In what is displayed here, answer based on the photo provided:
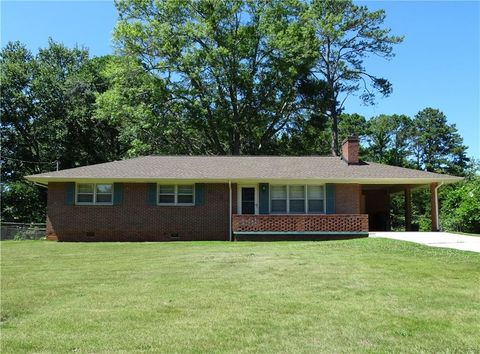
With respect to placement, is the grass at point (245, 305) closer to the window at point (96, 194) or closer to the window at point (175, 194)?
the window at point (175, 194)

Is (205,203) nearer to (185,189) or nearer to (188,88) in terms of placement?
(185,189)

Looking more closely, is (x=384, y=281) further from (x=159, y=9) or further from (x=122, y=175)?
(x=159, y=9)

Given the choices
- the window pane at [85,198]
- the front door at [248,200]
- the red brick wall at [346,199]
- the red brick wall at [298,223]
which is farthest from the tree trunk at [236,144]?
the window pane at [85,198]

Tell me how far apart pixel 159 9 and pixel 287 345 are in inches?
1408

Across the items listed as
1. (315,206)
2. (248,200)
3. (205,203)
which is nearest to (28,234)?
(205,203)

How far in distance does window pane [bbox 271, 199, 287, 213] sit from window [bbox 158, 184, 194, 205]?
12.2 feet

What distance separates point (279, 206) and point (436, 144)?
4637cm

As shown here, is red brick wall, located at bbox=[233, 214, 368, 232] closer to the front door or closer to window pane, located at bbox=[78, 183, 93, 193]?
the front door

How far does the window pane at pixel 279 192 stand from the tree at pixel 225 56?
14.5 meters

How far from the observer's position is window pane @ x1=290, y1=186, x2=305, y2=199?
875 inches

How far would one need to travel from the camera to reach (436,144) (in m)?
62.0

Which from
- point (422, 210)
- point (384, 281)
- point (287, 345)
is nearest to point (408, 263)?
point (384, 281)

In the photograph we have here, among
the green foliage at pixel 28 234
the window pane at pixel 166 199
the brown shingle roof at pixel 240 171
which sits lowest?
the green foliage at pixel 28 234

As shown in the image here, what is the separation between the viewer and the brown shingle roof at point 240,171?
21375 millimetres
